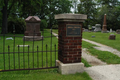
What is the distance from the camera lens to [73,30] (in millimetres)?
4113

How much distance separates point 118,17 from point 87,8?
9505 millimetres

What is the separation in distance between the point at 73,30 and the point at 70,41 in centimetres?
32

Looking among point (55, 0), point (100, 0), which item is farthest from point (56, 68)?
point (100, 0)

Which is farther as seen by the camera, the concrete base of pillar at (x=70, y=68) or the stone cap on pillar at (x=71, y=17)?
the concrete base of pillar at (x=70, y=68)

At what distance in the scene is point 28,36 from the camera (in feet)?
41.1

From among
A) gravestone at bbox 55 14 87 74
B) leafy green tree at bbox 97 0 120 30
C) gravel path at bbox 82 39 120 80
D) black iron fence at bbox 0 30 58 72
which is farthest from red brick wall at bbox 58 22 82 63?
leafy green tree at bbox 97 0 120 30

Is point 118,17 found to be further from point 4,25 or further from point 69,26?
point 69,26

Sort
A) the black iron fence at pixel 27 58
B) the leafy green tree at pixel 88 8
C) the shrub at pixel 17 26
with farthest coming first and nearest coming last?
the leafy green tree at pixel 88 8, the shrub at pixel 17 26, the black iron fence at pixel 27 58

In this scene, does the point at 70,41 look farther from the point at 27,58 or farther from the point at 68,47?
the point at 27,58

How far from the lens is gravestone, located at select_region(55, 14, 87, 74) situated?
4.04 m

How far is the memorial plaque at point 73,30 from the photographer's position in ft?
13.3

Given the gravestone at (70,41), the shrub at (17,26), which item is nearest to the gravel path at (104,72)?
the gravestone at (70,41)

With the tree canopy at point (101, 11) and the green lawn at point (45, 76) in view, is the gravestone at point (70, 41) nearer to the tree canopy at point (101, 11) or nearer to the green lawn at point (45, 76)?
the green lawn at point (45, 76)

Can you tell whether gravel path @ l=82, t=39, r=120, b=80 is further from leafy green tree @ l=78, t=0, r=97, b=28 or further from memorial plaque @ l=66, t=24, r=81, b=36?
leafy green tree @ l=78, t=0, r=97, b=28
